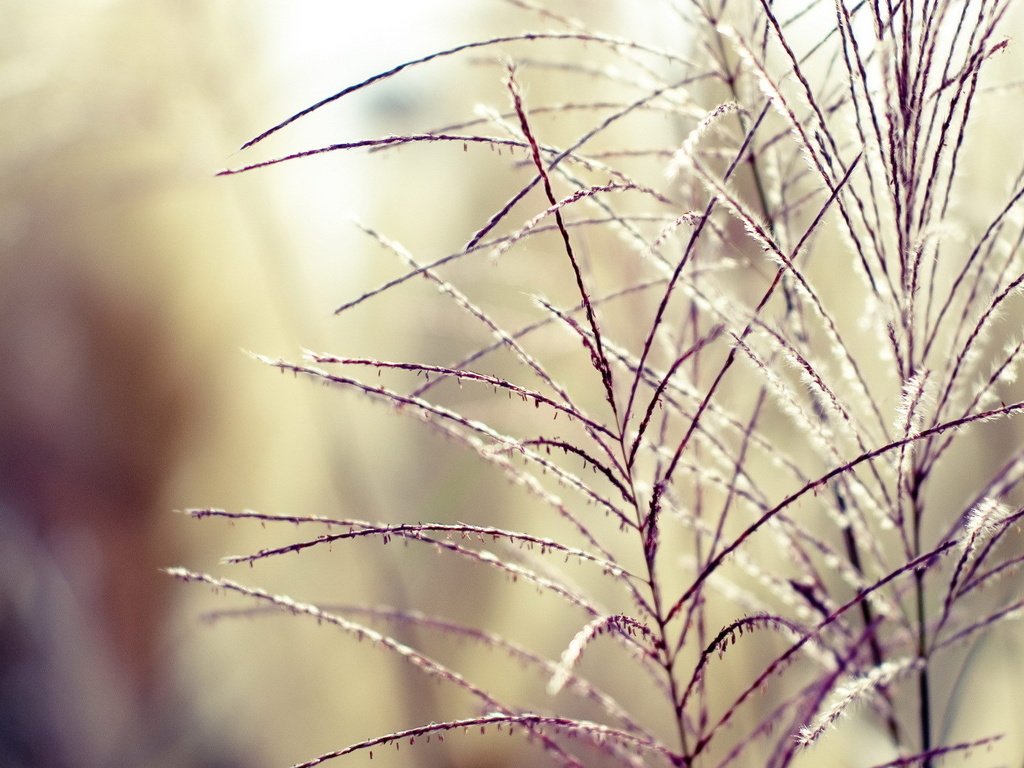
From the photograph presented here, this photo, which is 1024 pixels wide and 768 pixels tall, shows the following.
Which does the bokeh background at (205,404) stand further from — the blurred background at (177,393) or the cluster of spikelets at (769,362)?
the cluster of spikelets at (769,362)

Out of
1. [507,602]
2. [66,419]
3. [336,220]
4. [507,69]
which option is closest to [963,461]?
[507,602]

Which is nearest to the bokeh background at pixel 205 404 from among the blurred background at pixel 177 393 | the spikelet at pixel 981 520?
the blurred background at pixel 177 393

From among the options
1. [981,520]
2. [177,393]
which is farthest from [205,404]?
[981,520]

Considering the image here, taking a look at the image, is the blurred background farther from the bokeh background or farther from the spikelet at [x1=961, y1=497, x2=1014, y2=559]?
the spikelet at [x1=961, y1=497, x2=1014, y2=559]

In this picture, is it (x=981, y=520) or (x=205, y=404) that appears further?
(x=205, y=404)

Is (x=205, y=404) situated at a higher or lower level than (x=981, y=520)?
higher

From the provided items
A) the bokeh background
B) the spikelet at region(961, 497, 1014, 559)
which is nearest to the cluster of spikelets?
the spikelet at region(961, 497, 1014, 559)

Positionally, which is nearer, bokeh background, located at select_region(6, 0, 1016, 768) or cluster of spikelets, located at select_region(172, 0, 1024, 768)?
cluster of spikelets, located at select_region(172, 0, 1024, 768)

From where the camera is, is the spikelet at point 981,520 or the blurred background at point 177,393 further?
the blurred background at point 177,393

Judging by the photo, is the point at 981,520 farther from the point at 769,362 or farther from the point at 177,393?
the point at 177,393
